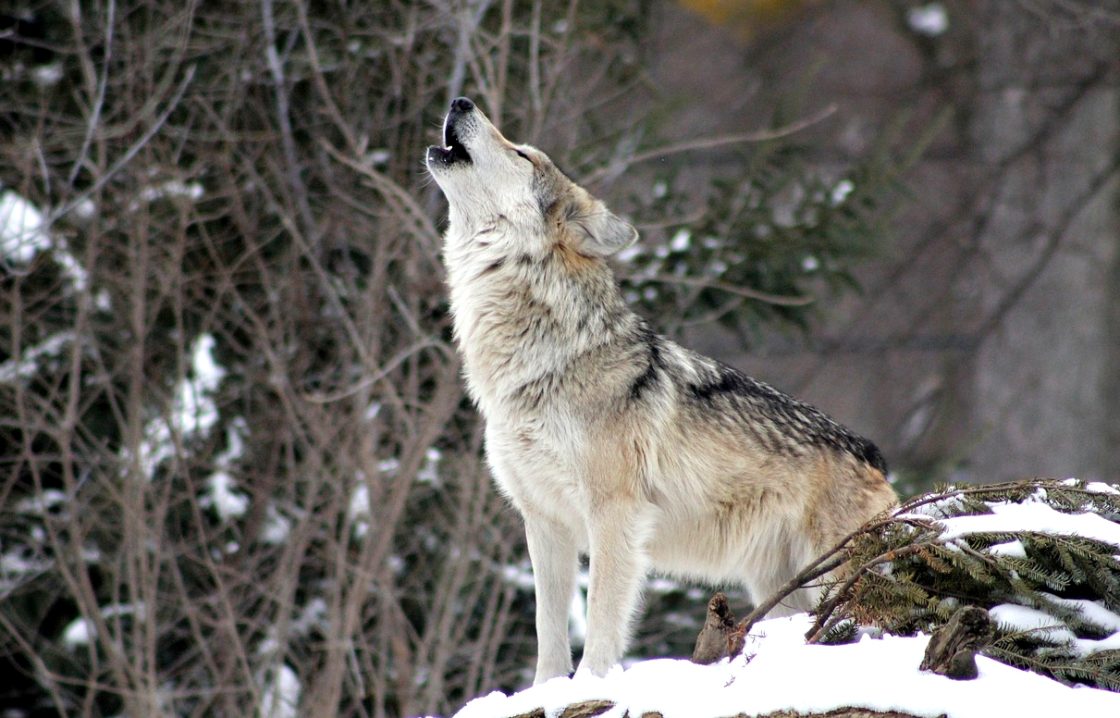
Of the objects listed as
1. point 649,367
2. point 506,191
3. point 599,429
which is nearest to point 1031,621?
point 599,429

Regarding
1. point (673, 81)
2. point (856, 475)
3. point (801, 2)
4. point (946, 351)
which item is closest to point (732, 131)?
point (673, 81)

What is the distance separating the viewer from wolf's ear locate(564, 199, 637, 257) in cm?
537

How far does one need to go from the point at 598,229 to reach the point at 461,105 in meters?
0.77

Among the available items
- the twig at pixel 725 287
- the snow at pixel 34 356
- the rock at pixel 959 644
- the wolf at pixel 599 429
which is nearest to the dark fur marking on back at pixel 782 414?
the wolf at pixel 599 429

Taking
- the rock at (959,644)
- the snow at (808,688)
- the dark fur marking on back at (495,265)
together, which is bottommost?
the snow at (808,688)

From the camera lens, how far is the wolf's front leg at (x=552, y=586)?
16.4ft

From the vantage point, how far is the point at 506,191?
536 cm

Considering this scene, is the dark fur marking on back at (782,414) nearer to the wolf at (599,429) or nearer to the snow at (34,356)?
the wolf at (599,429)

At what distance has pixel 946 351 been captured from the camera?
1744 centimetres

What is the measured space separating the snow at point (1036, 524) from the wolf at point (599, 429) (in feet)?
4.38

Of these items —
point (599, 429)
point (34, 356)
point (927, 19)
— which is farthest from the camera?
point (927, 19)

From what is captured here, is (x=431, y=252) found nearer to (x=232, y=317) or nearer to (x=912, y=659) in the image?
(x=232, y=317)

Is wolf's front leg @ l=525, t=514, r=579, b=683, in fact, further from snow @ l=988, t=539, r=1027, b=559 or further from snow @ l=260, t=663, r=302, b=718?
snow @ l=260, t=663, r=302, b=718

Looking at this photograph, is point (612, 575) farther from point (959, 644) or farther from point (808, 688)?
point (959, 644)
